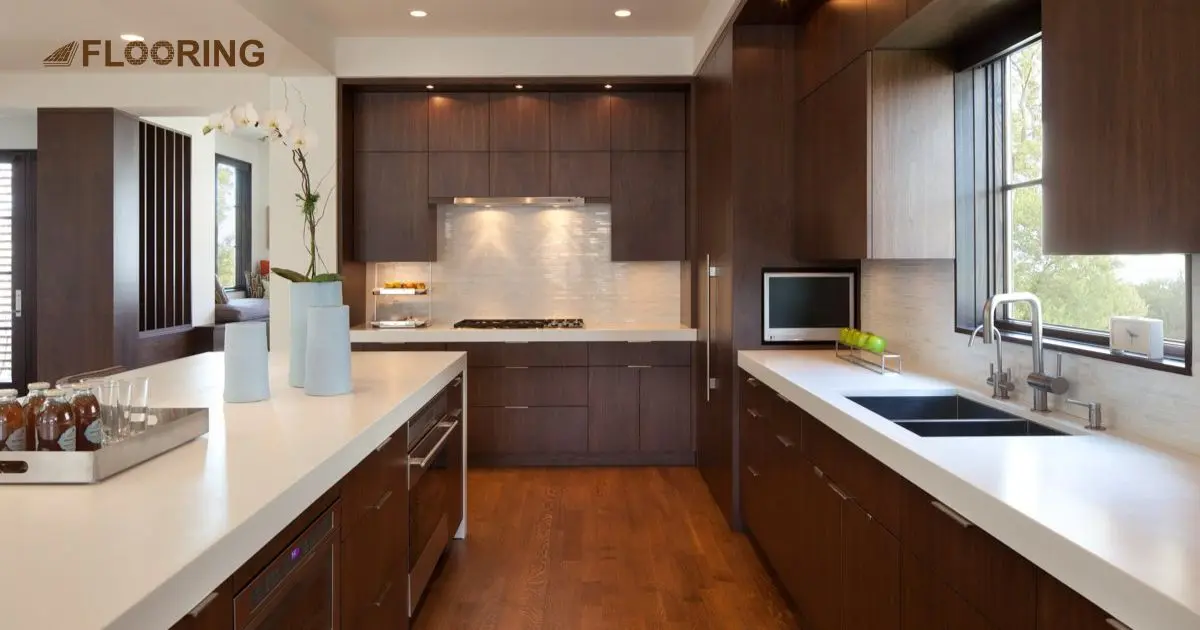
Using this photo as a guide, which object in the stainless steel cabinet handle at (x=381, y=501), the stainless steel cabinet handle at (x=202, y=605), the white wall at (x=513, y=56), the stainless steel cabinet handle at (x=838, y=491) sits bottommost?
the stainless steel cabinet handle at (x=838, y=491)

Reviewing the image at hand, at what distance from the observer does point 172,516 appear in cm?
115

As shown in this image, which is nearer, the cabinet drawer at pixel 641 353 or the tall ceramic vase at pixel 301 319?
the tall ceramic vase at pixel 301 319

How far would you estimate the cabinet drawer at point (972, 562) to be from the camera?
4.18ft

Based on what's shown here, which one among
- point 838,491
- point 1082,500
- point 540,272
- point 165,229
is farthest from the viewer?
point 165,229

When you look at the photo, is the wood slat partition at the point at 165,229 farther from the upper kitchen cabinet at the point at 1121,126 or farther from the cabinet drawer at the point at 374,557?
the upper kitchen cabinet at the point at 1121,126

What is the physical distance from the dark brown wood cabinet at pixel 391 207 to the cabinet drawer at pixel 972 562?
399cm

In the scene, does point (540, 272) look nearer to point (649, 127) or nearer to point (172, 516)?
point (649, 127)

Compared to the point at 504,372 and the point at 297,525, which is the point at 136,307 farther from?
the point at 297,525

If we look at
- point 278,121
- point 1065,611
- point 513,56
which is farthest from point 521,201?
point 1065,611

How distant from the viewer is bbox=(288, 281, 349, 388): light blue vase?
2.42 m

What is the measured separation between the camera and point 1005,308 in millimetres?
2627

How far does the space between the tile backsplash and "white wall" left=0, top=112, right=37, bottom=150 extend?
373cm

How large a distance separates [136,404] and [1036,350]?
2.34m

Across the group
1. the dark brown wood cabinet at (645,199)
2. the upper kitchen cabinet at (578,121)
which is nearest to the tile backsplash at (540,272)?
the dark brown wood cabinet at (645,199)
